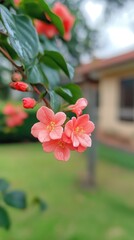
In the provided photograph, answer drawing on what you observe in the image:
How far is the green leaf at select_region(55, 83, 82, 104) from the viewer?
0.62m

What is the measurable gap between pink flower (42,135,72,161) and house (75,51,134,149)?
6371 millimetres

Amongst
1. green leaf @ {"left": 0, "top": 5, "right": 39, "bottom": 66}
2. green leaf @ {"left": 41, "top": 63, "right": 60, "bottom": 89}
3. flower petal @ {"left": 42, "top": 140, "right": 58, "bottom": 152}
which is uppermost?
green leaf @ {"left": 0, "top": 5, "right": 39, "bottom": 66}

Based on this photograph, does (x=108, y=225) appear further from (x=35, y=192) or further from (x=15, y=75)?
(x=15, y=75)

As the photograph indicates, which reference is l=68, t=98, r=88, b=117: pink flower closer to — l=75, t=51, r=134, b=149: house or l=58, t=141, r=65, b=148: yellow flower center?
l=58, t=141, r=65, b=148: yellow flower center

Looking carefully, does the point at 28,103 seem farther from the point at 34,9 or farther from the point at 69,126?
the point at 34,9

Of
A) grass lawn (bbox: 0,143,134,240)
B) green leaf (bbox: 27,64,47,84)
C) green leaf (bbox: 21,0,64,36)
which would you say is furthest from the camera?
grass lawn (bbox: 0,143,134,240)

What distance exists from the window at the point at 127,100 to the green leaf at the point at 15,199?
6.88 meters

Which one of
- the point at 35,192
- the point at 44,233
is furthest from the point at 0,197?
the point at 35,192

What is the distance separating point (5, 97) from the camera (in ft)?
36.1

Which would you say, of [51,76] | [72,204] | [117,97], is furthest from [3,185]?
[117,97]

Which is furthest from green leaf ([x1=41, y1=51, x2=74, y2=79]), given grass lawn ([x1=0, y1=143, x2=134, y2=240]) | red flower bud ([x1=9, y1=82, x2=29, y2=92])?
grass lawn ([x1=0, y1=143, x2=134, y2=240])

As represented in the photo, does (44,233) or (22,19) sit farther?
(44,233)

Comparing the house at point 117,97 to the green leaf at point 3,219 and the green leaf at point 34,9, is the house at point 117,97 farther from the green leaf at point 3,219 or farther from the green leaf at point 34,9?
the green leaf at point 34,9

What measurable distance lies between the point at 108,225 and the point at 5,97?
28.8ft
